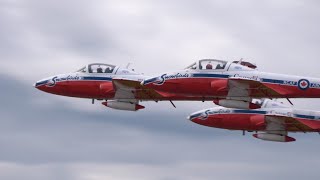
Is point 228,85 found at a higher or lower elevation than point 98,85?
higher

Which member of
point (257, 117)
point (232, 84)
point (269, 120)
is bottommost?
point (269, 120)

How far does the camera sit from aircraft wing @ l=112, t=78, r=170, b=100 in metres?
117

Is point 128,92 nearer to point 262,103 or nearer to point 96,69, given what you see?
point 96,69

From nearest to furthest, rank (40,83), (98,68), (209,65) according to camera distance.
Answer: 1. (209,65)
2. (98,68)
3. (40,83)

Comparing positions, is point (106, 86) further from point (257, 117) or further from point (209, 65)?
point (257, 117)

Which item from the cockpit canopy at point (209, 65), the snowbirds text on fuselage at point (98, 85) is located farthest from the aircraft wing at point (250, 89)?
the snowbirds text on fuselage at point (98, 85)

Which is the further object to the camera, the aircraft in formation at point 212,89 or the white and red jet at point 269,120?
the white and red jet at point 269,120

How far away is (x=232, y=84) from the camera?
110062 millimetres

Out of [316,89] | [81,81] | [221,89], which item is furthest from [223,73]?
[81,81]

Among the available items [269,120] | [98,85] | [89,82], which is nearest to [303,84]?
[269,120]

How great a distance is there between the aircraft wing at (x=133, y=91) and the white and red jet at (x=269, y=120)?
11007 millimetres

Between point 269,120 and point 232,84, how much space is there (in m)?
15.4

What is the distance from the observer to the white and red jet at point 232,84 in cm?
11038

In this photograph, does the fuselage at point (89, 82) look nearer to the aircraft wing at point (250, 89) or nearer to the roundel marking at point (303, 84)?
the aircraft wing at point (250, 89)
